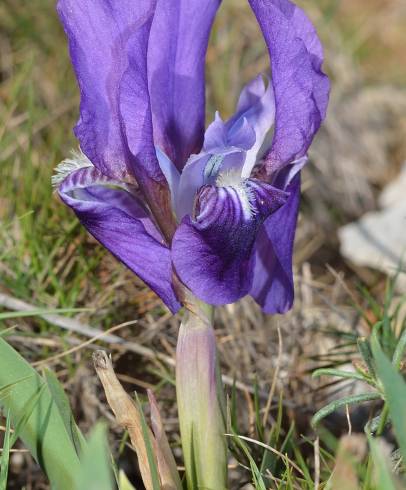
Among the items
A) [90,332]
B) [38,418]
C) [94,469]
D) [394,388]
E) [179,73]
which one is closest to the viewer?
[94,469]

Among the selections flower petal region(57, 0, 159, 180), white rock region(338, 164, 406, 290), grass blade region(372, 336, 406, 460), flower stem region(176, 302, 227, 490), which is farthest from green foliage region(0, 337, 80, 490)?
white rock region(338, 164, 406, 290)

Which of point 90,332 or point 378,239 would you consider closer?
point 90,332

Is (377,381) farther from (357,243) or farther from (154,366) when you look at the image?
(357,243)

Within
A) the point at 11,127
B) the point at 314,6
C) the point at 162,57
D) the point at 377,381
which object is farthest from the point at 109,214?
the point at 314,6

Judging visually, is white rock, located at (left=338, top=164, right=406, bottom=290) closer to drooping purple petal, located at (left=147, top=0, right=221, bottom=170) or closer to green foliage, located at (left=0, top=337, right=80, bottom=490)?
drooping purple petal, located at (left=147, top=0, right=221, bottom=170)

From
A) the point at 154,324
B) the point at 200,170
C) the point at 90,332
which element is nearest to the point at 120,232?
the point at 200,170

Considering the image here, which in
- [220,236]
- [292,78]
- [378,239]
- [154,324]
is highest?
[292,78]

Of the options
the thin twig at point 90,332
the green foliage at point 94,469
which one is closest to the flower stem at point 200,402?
the thin twig at point 90,332

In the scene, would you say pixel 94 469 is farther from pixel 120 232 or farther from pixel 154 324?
pixel 154 324
